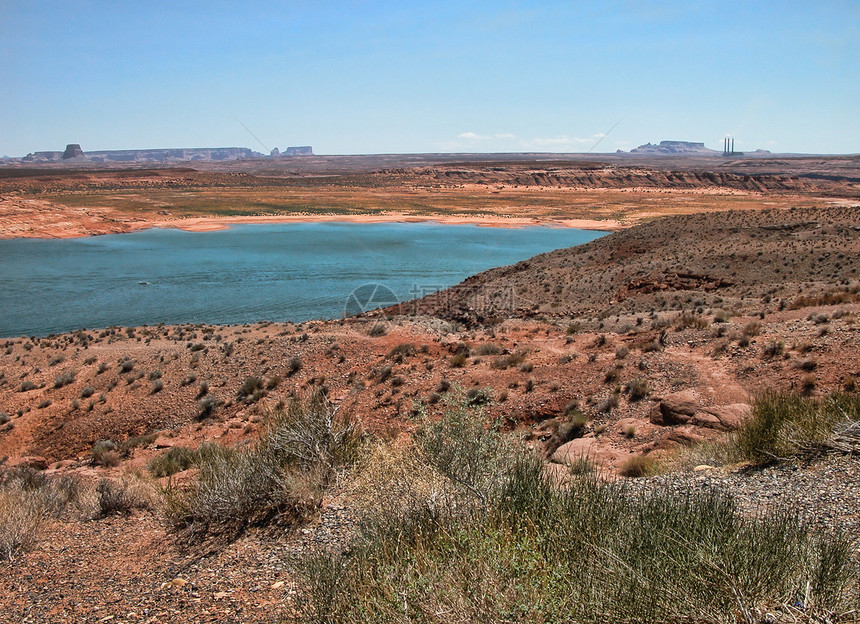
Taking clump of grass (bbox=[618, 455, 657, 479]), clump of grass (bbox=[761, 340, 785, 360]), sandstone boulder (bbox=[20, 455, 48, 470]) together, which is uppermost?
clump of grass (bbox=[761, 340, 785, 360])

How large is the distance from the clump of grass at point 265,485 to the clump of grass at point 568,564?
194 centimetres

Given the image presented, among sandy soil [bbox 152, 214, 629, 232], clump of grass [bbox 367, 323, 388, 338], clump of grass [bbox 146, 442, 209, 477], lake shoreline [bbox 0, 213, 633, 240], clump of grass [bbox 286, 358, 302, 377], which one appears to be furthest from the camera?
sandy soil [bbox 152, 214, 629, 232]

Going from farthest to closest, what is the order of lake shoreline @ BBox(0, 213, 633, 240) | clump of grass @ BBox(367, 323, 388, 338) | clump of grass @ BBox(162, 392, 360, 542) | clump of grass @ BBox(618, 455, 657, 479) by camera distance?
lake shoreline @ BBox(0, 213, 633, 240) < clump of grass @ BBox(367, 323, 388, 338) < clump of grass @ BBox(618, 455, 657, 479) < clump of grass @ BBox(162, 392, 360, 542)

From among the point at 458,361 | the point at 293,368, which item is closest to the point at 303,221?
the point at 293,368

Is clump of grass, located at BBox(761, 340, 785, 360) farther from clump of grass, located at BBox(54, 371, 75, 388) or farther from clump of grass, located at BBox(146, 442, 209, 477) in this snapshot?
clump of grass, located at BBox(54, 371, 75, 388)

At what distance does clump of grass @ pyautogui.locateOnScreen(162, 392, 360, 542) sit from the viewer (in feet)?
24.0

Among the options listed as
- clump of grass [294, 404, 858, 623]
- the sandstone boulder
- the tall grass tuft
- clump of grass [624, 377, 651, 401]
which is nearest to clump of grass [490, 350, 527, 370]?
clump of grass [624, 377, 651, 401]

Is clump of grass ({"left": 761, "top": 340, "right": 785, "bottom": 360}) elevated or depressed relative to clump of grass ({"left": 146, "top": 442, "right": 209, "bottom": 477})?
elevated

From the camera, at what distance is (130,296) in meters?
36.1

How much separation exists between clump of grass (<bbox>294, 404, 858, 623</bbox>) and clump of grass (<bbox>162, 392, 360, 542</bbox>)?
1.94 meters

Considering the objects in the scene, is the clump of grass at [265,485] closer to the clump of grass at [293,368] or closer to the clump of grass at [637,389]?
the clump of grass at [637,389]

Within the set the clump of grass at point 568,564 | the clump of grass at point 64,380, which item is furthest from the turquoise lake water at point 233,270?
the clump of grass at point 568,564

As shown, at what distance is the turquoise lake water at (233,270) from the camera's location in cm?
3266

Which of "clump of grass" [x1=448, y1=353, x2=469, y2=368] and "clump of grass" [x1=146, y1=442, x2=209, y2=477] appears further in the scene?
"clump of grass" [x1=448, y1=353, x2=469, y2=368]
